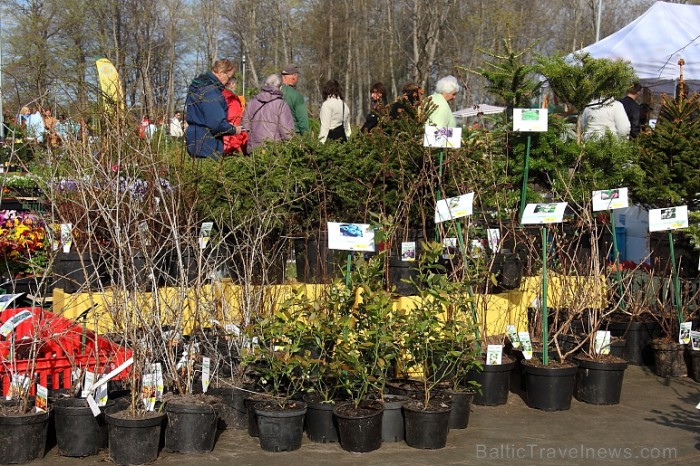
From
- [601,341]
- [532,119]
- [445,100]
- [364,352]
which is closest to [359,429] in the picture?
[364,352]

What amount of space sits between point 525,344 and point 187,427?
2256mm

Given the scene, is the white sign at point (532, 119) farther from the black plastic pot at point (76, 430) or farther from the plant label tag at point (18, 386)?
the plant label tag at point (18, 386)

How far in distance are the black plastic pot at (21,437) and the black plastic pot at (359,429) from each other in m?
1.48

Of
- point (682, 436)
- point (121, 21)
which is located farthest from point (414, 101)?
point (121, 21)

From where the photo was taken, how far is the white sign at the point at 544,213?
534 centimetres

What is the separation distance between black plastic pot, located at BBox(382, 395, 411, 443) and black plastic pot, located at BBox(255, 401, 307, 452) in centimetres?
47

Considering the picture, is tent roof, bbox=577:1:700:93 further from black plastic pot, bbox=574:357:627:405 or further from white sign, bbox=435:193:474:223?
white sign, bbox=435:193:474:223

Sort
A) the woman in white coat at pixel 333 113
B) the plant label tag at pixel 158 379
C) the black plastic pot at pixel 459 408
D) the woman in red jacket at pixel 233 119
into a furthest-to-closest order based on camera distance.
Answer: the woman in white coat at pixel 333 113
the woman in red jacket at pixel 233 119
the black plastic pot at pixel 459 408
the plant label tag at pixel 158 379

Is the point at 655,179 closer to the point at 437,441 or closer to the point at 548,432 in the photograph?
the point at 548,432

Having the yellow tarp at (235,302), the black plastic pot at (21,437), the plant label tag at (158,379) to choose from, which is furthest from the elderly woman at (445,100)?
the black plastic pot at (21,437)

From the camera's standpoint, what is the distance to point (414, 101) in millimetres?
6656

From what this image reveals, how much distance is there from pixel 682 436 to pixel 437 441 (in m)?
1.45

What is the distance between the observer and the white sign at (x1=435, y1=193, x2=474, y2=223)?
17.5 ft

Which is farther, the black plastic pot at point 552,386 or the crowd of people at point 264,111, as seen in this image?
the crowd of people at point 264,111
